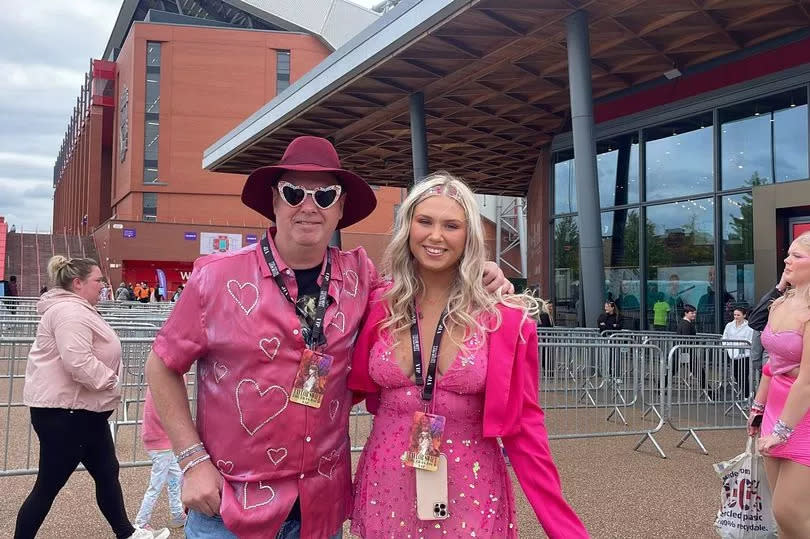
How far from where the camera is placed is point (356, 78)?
1631cm

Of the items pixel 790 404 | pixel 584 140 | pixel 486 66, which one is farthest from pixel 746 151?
pixel 790 404

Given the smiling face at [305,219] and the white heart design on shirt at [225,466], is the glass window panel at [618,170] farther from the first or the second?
the white heart design on shirt at [225,466]

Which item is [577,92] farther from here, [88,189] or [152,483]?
[88,189]

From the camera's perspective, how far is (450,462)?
7.68ft

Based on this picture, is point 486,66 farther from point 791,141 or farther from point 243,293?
point 243,293

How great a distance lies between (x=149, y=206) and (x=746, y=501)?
48935mm

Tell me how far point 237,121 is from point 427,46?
38.3 m

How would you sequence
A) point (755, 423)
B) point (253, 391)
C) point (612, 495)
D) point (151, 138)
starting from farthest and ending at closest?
1. point (151, 138)
2. point (612, 495)
3. point (755, 423)
4. point (253, 391)

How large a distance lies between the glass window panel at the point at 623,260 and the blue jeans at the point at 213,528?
53.4 ft

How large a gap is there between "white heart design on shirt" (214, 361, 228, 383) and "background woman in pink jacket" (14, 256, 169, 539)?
8.12 ft

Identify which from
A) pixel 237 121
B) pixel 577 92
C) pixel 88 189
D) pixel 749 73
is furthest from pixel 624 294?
pixel 88 189

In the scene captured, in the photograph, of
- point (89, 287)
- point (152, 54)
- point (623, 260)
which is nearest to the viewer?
point (89, 287)

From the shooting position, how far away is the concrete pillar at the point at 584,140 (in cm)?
1255

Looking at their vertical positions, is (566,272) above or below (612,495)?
above
